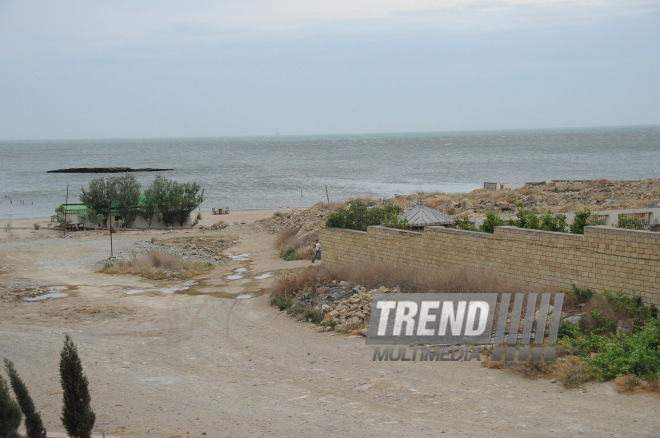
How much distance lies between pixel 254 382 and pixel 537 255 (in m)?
7.43

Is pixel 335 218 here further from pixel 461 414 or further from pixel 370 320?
pixel 461 414

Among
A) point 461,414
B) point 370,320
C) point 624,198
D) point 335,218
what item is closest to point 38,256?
point 335,218

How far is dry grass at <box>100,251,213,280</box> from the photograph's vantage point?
24.7m

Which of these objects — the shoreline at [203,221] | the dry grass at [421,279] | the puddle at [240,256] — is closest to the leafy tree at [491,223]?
the dry grass at [421,279]

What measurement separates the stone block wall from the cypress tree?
1148 centimetres

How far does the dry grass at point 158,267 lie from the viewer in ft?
81.0

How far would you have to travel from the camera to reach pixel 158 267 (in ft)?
84.4

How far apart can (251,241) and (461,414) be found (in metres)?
25.4

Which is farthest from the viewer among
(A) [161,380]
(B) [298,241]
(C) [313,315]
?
(B) [298,241]

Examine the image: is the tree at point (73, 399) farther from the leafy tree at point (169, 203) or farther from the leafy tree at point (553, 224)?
the leafy tree at point (169, 203)

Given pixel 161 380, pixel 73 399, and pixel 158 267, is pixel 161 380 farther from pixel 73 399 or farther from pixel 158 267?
pixel 158 267

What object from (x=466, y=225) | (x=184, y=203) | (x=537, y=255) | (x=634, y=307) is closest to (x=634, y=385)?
(x=634, y=307)

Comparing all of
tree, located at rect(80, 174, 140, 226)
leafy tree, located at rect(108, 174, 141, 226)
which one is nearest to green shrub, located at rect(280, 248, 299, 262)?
leafy tree, located at rect(108, 174, 141, 226)

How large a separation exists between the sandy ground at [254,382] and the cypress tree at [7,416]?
2488 mm
